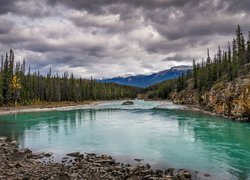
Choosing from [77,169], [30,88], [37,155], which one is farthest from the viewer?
[30,88]

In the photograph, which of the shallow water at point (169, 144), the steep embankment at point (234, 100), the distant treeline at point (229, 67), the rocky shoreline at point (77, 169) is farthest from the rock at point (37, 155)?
the distant treeline at point (229, 67)

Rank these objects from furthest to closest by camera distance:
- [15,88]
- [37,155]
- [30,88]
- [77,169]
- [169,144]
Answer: [30,88] → [15,88] → [169,144] → [37,155] → [77,169]

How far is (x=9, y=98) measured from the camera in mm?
103000

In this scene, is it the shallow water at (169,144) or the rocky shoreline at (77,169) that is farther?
the shallow water at (169,144)

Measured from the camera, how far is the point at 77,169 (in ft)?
83.4

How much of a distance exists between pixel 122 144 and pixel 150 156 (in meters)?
7.45

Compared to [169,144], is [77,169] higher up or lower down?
lower down

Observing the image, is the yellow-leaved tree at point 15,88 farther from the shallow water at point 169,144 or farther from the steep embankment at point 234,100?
the steep embankment at point 234,100

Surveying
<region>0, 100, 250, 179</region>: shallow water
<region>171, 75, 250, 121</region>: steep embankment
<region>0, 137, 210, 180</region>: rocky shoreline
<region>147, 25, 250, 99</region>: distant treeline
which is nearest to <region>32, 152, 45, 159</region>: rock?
<region>0, 137, 210, 180</region>: rocky shoreline

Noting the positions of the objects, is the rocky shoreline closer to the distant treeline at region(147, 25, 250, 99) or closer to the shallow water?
the shallow water

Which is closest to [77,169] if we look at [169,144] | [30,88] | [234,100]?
[169,144]

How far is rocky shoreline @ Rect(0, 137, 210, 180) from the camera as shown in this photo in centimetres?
2294

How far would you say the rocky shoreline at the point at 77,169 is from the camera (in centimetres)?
2294

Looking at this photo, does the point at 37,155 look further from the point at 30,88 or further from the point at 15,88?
the point at 30,88
